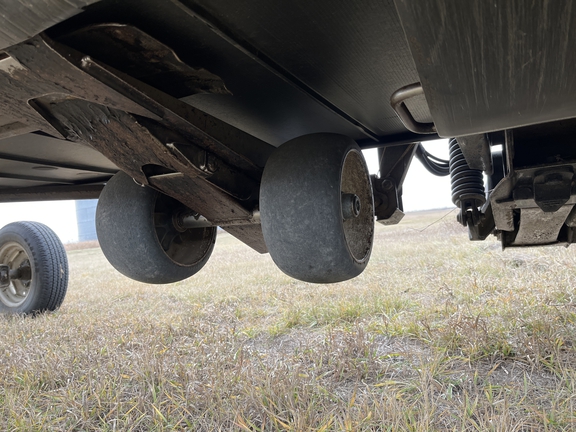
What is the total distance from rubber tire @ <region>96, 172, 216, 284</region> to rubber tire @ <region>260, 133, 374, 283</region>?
522 mm

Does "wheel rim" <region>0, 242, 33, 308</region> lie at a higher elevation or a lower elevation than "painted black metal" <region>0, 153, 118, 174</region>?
lower

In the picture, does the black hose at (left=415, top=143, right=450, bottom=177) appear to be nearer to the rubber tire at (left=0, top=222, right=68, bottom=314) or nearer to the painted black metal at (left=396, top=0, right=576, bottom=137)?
the painted black metal at (left=396, top=0, right=576, bottom=137)

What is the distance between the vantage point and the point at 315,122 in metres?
1.63

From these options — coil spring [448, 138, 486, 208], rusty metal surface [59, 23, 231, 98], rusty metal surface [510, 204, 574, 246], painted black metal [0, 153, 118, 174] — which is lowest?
rusty metal surface [510, 204, 574, 246]

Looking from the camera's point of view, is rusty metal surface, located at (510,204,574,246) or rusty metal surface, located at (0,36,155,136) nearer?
rusty metal surface, located at (0,36,155,136)

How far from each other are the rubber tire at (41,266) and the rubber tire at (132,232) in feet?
5.79

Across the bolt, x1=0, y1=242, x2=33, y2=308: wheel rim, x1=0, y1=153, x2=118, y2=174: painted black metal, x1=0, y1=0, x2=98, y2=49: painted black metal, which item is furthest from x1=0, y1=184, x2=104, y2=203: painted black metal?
x1=0, y1=0, x2=98, y2=49: painted black metal

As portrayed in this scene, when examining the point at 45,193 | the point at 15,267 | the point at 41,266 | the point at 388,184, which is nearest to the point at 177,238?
the point at 388,184

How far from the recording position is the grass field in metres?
1.42

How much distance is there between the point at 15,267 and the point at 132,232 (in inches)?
94.9

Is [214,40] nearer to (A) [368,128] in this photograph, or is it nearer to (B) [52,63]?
(B) [52,63]

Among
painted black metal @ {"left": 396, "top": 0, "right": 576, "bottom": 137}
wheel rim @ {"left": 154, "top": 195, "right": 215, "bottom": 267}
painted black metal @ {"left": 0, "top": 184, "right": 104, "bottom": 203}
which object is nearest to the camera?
painted black metal @ {"left": 396, "top": 0, "right": 576, "bottom": 137}

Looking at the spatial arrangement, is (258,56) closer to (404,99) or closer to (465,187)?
(404,99)

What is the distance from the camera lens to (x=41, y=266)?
3100mm
